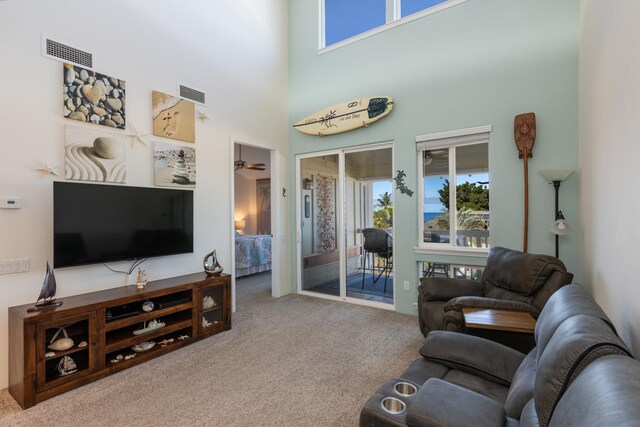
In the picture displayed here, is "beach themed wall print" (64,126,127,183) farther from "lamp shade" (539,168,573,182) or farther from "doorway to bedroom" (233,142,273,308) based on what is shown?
"lamp shade" (539,168,573,182)

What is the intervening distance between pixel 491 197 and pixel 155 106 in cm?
387

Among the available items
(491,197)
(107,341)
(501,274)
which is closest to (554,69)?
(491,197)

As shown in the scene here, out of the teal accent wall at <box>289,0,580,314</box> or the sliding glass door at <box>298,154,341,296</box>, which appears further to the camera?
the sliding glass door at <box>298,154,341,296</box>

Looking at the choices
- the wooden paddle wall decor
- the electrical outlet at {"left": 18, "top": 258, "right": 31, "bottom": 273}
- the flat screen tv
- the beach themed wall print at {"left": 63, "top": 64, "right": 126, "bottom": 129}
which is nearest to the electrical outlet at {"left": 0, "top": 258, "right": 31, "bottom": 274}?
the electrical outlet at {"left": 18, "top": 258, "right": 31, "bottom": 273}

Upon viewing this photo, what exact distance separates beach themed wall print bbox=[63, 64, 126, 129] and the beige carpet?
231 centimetres

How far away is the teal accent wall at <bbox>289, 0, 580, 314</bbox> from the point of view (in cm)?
322

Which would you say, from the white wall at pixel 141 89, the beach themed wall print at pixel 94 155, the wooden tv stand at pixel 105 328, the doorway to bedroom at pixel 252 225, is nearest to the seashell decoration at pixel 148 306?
the wooden tv stand at pixel 105 328

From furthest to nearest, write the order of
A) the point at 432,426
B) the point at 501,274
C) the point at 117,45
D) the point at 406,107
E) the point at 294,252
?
the point at 294,252, the point at 406,107, the point at 117,45, the point at 501,274, the point at 432,426

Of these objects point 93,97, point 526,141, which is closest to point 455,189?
point 526,141

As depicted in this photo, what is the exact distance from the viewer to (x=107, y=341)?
270cm

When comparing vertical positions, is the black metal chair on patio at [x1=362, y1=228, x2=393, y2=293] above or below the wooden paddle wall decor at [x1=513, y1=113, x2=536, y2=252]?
below

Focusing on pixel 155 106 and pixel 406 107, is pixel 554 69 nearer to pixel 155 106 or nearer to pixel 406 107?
pixel 406 107

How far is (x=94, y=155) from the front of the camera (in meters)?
2.97

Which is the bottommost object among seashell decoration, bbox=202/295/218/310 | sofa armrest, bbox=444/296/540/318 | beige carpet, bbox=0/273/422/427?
beige carpet, bbox=0/273/422/427
